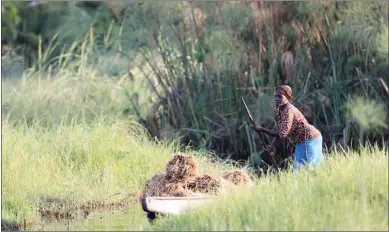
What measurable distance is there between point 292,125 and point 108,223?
86.4 inches

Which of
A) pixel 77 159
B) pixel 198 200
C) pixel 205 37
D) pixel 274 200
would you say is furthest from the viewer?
pixel 205 37

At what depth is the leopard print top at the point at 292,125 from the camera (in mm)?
9844

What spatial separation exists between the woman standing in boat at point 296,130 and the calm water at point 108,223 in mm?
1576

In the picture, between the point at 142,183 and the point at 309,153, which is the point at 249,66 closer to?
the point at 142,183

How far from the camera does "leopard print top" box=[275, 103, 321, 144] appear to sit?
9.84 meters

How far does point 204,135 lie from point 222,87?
29.2 inches

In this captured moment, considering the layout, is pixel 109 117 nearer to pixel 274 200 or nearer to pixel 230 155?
pixel 230 155

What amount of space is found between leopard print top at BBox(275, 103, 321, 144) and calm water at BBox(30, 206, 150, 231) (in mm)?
1638

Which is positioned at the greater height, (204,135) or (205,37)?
(205,37)

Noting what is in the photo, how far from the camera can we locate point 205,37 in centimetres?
1474

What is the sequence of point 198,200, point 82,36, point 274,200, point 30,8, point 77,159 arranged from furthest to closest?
point 30,8
point 82,36
point 77,159
point 198,200
point 274,200

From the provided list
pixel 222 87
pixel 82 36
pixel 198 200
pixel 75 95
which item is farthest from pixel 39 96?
pixel 198 200

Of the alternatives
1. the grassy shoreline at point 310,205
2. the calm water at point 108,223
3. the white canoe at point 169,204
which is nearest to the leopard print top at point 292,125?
the grassy shoreline at point 310,205

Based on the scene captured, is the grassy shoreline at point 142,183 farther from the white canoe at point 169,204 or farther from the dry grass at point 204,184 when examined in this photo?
the dry grass at point 204,184
